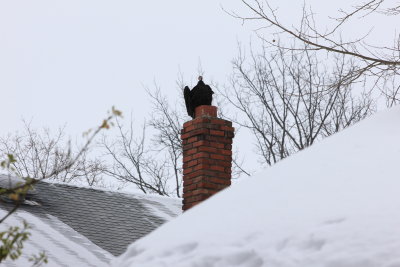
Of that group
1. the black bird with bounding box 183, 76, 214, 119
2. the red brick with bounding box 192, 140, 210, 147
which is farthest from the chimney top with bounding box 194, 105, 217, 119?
the red brick with bounding box 192, 140, 210, 147

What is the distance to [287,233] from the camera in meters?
5.56

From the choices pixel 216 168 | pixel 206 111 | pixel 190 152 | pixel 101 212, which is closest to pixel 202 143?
pixel 190 152

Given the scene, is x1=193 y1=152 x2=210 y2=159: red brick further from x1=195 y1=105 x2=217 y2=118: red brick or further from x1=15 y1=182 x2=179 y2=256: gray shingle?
x1=15 y1=182 x2=179 y2=256: gray shingle

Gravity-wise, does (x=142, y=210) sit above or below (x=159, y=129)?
below

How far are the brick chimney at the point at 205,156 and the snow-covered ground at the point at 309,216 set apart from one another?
465cm

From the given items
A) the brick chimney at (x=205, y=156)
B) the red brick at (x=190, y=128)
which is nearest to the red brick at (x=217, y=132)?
the brick chimney at (x=205, y=156)

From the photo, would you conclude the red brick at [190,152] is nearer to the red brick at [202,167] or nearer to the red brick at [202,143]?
the red brick at [202,143]

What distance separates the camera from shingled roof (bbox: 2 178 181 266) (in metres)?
11.9

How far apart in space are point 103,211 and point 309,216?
776 centimetres

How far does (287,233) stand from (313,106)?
61.4ft

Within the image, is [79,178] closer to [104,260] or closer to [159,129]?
[159,129]

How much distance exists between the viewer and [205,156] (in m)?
11.6

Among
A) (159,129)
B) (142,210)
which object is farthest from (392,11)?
(159,129)

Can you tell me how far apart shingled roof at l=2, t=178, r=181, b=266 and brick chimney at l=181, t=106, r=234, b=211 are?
3.73 ft
